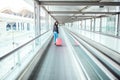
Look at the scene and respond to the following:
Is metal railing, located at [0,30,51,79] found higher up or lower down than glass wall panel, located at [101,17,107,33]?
lower down

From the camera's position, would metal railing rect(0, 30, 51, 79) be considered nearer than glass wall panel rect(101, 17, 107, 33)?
Yes

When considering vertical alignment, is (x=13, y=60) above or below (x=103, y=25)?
below

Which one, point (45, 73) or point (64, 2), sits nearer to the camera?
point (45, 73)

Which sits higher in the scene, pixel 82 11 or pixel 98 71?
pixel 82 11

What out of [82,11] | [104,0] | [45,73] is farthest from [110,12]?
[45,73]

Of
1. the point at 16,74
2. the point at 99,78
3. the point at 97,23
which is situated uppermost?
the point at 97,23

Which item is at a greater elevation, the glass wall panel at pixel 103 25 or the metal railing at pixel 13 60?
the glass wall panel at pixel 103 25

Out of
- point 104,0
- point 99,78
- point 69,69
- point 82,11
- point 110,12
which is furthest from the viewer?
point 82,11

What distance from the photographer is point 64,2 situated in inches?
449

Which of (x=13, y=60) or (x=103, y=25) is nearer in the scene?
(x=13, y=60)

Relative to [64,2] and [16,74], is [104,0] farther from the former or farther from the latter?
[16,74]

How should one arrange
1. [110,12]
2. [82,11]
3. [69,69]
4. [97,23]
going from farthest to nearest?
[97,23] → [82,11] → [110,12] → [69,69]

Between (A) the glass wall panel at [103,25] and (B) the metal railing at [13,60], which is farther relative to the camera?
(A) the glass wall panel at [103,25]

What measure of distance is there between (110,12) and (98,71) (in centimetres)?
1275
